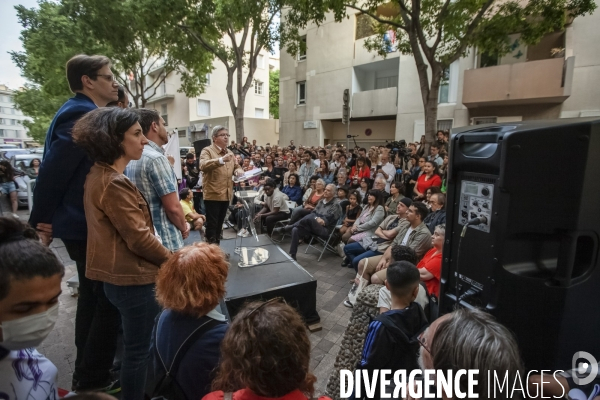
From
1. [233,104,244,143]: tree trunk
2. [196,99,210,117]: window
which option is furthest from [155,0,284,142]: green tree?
[196,99,210,117]: window

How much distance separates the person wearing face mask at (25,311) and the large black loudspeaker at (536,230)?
1.85 metres

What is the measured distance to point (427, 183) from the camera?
5715 mm

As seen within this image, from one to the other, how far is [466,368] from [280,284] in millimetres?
2274

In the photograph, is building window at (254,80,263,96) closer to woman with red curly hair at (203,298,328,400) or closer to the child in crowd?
the child in crowd

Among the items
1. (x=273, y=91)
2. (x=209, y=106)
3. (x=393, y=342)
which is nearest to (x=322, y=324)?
(x=393, y=342)

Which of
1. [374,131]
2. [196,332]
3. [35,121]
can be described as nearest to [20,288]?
[196,332]

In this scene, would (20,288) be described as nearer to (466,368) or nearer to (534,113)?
(466,368)

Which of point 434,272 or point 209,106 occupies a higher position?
point 209,106

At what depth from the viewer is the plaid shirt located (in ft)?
6.43

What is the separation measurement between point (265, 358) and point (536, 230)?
4.83ft

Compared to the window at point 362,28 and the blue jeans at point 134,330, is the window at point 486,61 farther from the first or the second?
the blue jeans at point 134,330

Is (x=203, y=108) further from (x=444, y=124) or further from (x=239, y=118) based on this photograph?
(x=444, y=124)

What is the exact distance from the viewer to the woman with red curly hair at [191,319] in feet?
4.33

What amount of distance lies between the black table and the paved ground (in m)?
0.25
